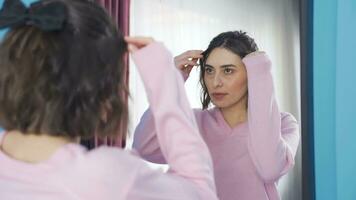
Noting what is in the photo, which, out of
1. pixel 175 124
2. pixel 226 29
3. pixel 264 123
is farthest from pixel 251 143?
pixel 226 29

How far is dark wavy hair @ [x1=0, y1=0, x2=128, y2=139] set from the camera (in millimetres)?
604

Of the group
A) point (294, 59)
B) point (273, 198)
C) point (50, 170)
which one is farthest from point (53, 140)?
point (294, 59)

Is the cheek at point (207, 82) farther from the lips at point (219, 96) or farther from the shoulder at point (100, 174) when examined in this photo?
the shoulder at point (100, 174)

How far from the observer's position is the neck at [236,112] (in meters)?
1.26

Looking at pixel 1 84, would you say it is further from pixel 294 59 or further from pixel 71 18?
pixel 294 59

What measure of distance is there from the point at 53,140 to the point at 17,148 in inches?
1.9

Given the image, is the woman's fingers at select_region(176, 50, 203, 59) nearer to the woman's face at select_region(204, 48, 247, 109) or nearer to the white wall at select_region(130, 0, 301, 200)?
the woman's face at select_region(204, 48, 247, 109)

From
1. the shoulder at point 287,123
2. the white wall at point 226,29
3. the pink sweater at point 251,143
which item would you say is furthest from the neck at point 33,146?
the white wall at point 226,29

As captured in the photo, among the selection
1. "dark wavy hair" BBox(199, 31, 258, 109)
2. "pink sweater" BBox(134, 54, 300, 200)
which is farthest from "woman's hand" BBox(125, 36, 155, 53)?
"dark wavy hair" BBox(199, 31, 258, 109)

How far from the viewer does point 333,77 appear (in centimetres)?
186

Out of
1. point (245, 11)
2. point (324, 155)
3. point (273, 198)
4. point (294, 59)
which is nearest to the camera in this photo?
point (273, 198)

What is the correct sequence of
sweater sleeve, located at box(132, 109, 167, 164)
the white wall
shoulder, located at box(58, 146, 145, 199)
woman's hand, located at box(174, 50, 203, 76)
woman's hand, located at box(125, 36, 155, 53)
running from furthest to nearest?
the white wall < woman's hand, located at box(174, 50, 203, 76) < sweater sleeve, located at box(132, 109, 167, 164) < woman's hand, located at box(125, 36, 155, 53) < shoulder, located at box(58, 146, 145, 199)

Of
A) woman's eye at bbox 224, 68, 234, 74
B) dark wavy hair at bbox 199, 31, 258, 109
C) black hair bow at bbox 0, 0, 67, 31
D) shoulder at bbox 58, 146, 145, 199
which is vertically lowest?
shoulder at bbox 58, 146, 145, 199

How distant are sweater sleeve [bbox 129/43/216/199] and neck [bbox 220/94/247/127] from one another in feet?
1.83
